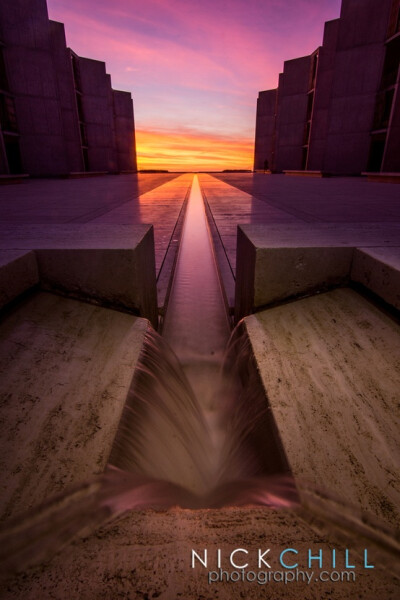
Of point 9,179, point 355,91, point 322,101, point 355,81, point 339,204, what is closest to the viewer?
point 339,204

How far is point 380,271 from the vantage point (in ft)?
7.05

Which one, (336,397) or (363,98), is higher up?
(363,98)

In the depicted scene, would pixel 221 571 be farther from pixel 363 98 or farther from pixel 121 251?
pixel 363 98

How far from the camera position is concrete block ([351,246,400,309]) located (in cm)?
203

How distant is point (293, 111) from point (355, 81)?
25.9ft

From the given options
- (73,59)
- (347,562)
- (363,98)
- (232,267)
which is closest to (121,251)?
(347,562)

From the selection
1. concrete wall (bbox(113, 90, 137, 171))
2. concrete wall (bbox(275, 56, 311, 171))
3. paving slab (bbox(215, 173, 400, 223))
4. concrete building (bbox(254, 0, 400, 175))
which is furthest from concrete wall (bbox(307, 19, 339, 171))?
concrete wall (bbox(113, 90, 137, 171))

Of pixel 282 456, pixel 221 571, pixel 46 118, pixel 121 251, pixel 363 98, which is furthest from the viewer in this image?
pixel 363 98

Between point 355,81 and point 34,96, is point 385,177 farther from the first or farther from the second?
point 34,96

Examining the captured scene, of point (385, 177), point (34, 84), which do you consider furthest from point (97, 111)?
point (385, 177)

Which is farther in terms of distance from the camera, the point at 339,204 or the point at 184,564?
the point at 339,204

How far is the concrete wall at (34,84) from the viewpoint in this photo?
15281 millimetres

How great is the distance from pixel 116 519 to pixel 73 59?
99.9 feet

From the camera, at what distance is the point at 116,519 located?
4.12 ft
